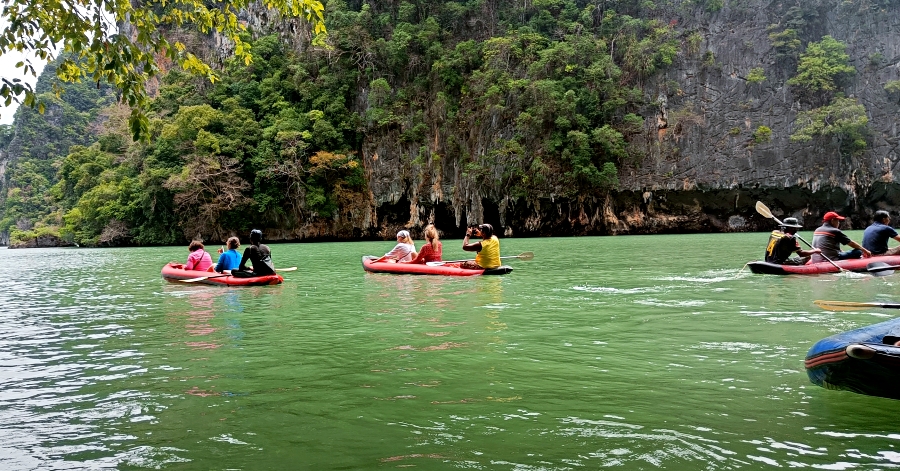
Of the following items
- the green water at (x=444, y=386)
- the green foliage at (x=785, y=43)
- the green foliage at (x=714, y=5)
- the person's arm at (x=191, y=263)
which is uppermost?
the green foliage at (x=714, y=5)

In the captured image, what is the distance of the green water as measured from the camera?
2768 mm

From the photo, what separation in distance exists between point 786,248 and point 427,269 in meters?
6.08

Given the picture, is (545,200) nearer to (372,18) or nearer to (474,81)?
(474,81)

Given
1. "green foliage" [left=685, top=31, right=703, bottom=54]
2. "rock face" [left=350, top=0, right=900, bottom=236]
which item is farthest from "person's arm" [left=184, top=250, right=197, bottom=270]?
"green foliage" [left=685, top=31, right=703, bottom=54]

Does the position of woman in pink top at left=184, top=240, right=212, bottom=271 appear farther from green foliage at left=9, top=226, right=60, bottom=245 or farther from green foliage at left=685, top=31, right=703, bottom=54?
green foliage at left=9, top=226, right=60, bottom=245

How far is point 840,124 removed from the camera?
1264 inches

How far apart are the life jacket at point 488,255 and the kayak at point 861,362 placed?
7637mm

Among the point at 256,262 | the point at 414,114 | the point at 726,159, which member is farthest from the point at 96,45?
the point at 726,159

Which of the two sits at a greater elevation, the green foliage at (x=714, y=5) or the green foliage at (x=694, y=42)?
the green foliage at (x=714, y=5)

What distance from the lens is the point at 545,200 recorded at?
3366cm

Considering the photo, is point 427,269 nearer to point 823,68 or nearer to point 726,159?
point 726,159

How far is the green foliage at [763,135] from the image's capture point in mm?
33000

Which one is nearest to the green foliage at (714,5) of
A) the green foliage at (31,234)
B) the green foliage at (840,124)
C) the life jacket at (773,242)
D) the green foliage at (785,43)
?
the green foliage at (785,43)

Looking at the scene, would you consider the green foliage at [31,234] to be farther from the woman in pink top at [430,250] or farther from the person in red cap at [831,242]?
the person in red cap at [831,242]
